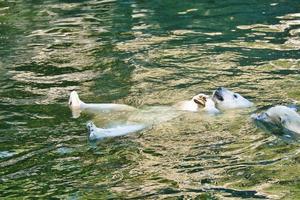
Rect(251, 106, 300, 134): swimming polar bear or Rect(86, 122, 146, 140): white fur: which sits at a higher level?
Rect(86, 122, 146, 140): white fur

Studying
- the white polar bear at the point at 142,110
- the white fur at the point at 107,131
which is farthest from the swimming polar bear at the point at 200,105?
the white fur at the point at 107,131

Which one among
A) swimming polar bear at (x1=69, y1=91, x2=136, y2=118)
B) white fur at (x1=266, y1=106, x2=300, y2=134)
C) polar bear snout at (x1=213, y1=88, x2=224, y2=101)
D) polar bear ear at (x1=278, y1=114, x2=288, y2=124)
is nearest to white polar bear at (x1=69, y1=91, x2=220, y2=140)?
swimming polar bear at (x1=69, y1=91, x2=136, y2=118)

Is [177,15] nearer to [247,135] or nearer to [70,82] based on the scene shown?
[70,82]

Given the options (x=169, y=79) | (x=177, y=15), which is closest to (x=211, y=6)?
(x=177, y=15)

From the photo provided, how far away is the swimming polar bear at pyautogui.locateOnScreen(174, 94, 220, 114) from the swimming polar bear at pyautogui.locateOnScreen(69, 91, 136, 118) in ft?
2.29

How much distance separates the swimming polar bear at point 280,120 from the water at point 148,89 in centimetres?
19

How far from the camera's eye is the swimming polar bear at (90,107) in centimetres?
901

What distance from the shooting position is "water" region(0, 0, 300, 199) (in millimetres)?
6715

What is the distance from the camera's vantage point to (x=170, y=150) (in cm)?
753

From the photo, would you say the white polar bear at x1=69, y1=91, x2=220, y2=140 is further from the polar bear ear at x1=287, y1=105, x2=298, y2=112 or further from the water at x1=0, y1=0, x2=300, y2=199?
the polar bear ear at x1=287, y1=105, x2=298, y2=112

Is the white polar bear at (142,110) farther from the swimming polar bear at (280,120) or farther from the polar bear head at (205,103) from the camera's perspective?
the swimming polar bear at (280,120)

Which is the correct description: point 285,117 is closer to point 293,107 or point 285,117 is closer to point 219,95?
point 293,107

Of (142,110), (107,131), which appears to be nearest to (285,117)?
(142,110)

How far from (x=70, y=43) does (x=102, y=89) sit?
396cm
